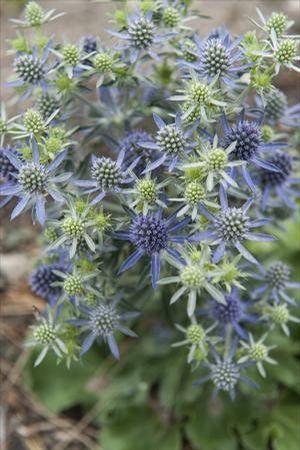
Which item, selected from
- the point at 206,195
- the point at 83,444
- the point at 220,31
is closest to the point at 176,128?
the point at 206,195

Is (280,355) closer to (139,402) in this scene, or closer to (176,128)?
(139,402)

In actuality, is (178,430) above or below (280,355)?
below

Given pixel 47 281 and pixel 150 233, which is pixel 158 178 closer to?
pixel 150 233

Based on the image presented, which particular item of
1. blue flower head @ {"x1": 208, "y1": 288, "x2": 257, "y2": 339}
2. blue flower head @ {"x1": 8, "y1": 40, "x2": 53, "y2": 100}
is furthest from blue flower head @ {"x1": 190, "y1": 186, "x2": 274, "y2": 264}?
blue flower head @ {"x1": 8, "y1": 40, "x2": 53, "y2": 100}

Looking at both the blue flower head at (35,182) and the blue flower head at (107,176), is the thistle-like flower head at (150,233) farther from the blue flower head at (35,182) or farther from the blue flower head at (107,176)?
the blue flower head at (35,182)

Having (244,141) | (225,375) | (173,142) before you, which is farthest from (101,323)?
(244,141)


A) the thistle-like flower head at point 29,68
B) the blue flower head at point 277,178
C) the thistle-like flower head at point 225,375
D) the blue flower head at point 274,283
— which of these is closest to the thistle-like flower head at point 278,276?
the blue flower head at point 274,283

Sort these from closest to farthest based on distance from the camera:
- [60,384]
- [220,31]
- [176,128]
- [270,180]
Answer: [176,128]
[220,31]
[270,180]
[60,384]
